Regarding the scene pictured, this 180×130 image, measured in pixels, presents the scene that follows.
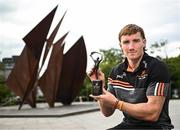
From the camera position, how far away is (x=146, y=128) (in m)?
2.71

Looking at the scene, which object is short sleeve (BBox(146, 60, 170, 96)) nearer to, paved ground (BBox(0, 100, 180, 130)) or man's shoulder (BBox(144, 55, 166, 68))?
man's shoulder (BBox(144, 55, 166, 68))

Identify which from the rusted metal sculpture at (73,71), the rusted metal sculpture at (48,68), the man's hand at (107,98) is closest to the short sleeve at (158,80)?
the man's hand at (107,98)

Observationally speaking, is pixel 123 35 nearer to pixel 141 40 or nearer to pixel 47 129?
pixel 141 40

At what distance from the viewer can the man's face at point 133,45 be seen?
105 inches

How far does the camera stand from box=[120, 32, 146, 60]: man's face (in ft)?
8.73

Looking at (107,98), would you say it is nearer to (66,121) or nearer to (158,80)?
(158,80)

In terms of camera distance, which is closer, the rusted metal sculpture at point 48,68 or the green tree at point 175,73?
the rusted metal sculpture at point 48,68

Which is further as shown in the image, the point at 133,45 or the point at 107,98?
the point at 133,45

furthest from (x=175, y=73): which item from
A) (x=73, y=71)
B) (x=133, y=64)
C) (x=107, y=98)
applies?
(x=107, y=98)

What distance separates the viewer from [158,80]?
2.68m

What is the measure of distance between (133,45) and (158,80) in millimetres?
243

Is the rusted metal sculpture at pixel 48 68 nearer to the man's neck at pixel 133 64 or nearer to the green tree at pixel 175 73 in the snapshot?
the man's neck at pixel 133 64

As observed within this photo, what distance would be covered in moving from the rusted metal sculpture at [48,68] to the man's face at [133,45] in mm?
19508

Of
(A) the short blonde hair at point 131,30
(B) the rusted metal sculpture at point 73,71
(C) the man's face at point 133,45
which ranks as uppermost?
(B) the rusted metal sculpture at point 73,71
